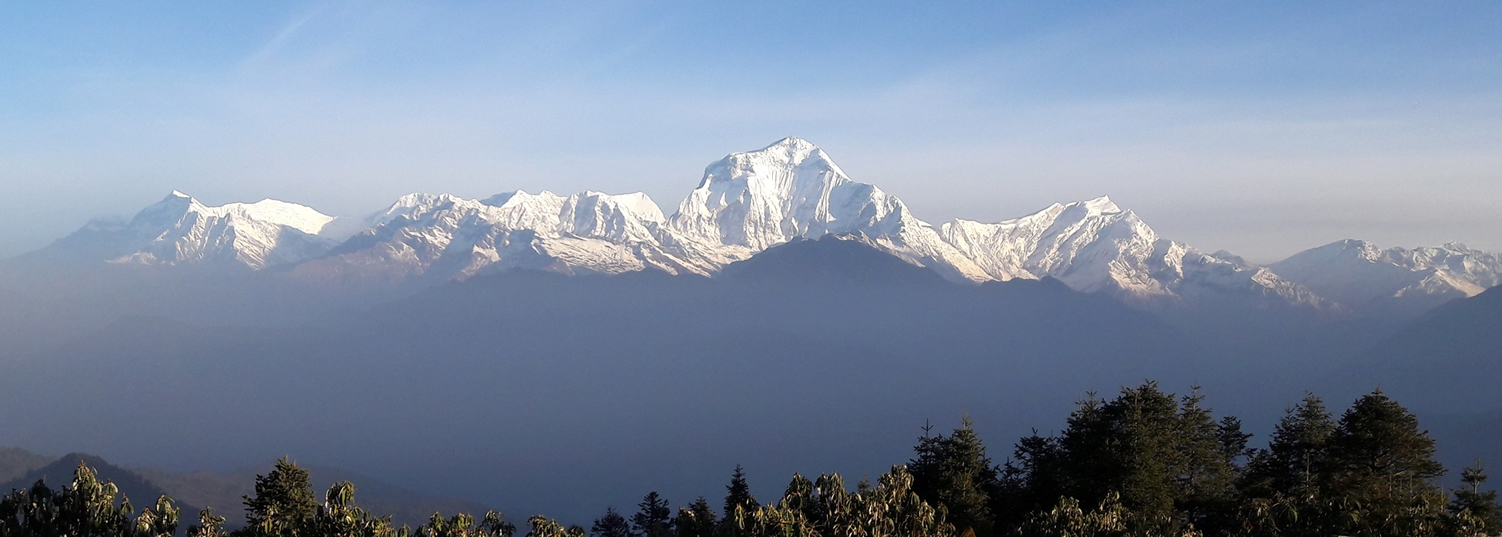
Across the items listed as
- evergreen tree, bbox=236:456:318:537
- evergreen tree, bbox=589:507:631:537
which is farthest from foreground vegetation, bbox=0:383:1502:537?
evergreen tree, bbox=589:507:631:537

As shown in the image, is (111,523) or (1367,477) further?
(1367,477)

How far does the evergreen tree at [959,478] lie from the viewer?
50.7 metres

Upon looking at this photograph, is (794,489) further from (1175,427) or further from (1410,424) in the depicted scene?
(1410,424)

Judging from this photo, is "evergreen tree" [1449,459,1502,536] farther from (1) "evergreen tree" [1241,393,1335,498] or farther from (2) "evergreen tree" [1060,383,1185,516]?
(2) "evergreen tree" [1060,383,1185,516]

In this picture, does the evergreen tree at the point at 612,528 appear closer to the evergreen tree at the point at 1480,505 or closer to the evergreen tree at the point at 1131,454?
the evergreen tree at the point at 1131,454

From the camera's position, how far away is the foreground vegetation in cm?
3347

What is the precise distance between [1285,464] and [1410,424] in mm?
7324

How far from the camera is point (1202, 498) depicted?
53.3m

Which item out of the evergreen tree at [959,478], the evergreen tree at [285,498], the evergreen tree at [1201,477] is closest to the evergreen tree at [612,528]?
the evergreen tree at [959,478]

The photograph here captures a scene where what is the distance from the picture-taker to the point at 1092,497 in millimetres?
51094

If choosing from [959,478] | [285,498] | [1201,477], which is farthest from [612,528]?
[1201,477]

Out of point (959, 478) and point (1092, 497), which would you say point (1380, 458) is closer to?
point (1092, 497)

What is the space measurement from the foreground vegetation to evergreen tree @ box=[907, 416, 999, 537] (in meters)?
0.10

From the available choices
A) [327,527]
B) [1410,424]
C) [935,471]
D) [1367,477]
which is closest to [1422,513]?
[1367,477]
